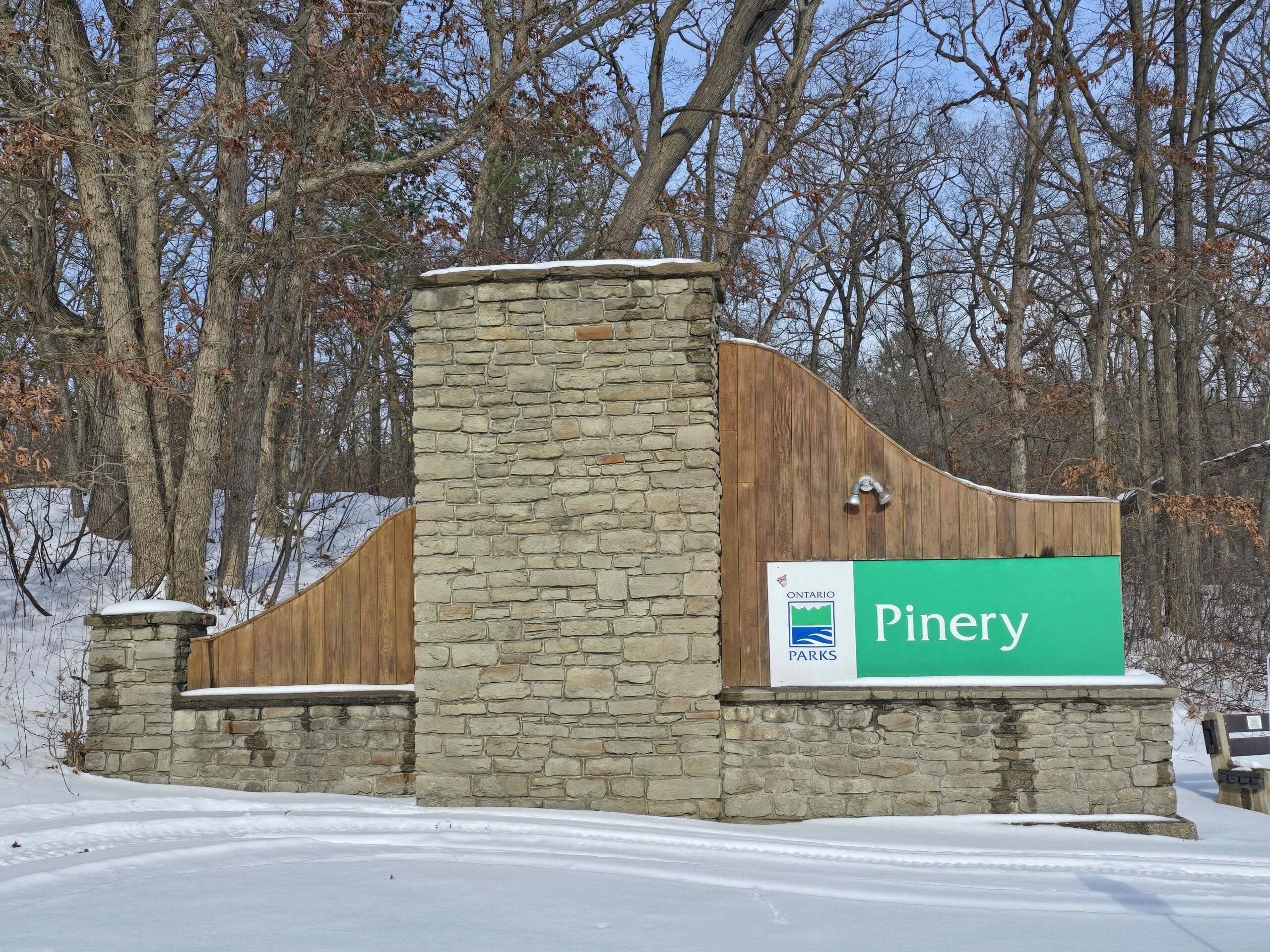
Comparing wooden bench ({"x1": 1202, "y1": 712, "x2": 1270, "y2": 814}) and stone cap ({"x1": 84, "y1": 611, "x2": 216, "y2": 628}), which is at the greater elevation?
stone cap ({"x1": 84, "y1": 611, "x2": 216, "y2": 628})

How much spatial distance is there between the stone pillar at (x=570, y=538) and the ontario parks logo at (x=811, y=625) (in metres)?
0.63

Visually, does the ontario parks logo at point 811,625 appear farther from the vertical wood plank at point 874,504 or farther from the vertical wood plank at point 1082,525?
the vertical wood plank at point 1082,525

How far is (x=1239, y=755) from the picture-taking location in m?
9.86

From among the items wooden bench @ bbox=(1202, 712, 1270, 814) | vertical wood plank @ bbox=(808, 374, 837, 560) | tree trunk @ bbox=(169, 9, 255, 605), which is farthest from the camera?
tree trunk @ bbox=(169, 9, 255, 605)

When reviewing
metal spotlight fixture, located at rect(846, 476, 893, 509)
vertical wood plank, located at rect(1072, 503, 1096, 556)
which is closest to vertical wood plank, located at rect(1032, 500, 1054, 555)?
vertical wood plank, located at rect(1072, 503, 1096, 556)

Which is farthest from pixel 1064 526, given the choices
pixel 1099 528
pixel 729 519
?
pixel 729 519

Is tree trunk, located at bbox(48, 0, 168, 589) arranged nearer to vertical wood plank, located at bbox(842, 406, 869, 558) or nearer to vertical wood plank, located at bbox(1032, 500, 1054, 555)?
vertical wood plank, located at bbox(842, 406, 869, 558)

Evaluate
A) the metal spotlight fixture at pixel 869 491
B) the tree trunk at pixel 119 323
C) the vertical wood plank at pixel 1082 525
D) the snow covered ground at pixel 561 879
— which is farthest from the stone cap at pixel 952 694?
the tree trunk at pixel 119 323

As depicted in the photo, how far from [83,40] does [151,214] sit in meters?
2.01

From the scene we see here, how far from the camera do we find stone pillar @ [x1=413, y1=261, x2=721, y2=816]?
770cm

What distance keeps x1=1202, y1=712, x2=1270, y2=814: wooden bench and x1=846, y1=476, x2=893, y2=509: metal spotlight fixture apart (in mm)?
4247

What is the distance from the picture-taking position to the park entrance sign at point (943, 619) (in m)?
7.89

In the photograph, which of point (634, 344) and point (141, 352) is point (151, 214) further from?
point (634, 344)

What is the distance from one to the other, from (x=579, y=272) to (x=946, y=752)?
4320 millimetres
